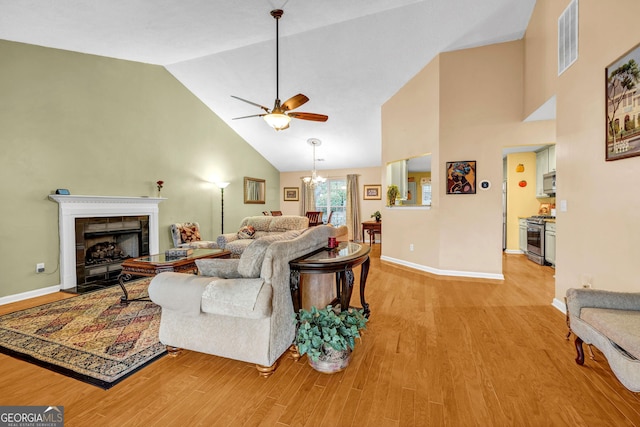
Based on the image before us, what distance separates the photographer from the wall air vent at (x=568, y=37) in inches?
111

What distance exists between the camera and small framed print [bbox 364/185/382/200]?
29.8ft

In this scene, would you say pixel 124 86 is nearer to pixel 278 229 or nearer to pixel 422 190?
pixel 278 229

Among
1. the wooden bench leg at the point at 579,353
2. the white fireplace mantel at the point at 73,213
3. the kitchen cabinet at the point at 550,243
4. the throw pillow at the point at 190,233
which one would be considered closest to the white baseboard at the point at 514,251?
the kitchen cabinet at the point at 550,243

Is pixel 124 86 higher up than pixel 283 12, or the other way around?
pixel 283 12

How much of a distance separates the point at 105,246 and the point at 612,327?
6185 millimetres

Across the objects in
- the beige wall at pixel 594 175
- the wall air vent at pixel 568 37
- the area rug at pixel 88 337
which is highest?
the wall air vent at pixel 568 37

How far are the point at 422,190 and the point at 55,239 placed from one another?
872 centimetres

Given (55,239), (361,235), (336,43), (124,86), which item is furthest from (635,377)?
(361,235)

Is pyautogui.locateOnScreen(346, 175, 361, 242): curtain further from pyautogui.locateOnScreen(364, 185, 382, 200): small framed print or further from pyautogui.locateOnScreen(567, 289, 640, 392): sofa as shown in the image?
pyautogui.locateOnScreen(567, 289, 640, 392): sofa

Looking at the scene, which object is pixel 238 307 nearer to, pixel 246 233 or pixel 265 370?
pixel 265 370

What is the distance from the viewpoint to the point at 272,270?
1.90m

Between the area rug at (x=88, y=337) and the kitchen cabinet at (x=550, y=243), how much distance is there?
5.97 metres

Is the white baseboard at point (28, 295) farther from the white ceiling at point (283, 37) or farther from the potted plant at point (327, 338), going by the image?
the potted plant at point (327, 338)

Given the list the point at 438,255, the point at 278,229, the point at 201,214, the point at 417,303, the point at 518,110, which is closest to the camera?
the point at 417,303
